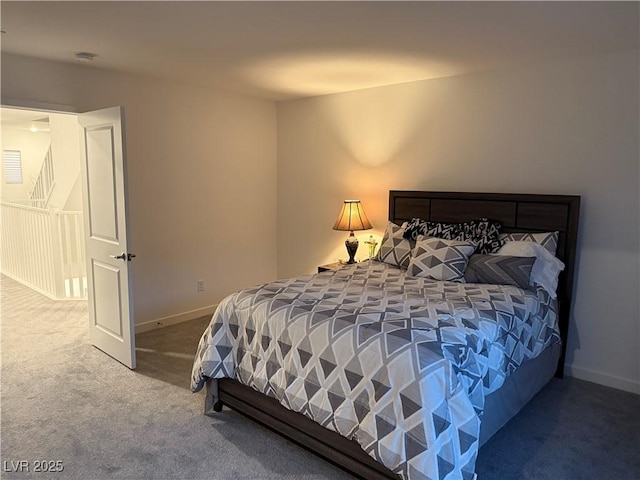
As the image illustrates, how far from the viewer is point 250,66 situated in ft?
11.6

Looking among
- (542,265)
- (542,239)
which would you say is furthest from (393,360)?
(542,239)

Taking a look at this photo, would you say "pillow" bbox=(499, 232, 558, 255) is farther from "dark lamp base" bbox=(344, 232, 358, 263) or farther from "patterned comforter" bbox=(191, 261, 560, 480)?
"dark lamp base" bbox=(344, 232, 358, 263)

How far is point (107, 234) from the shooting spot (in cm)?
357

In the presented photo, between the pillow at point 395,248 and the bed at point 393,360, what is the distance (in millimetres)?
400

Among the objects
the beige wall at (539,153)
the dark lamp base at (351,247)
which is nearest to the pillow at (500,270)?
the beige wall at (539,153)

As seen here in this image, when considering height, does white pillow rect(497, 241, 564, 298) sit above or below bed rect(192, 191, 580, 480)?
above

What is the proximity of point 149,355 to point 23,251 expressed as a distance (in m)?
3.69

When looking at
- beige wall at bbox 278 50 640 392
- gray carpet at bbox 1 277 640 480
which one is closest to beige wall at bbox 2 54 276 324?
beige wall at bbox 278 50 640 392

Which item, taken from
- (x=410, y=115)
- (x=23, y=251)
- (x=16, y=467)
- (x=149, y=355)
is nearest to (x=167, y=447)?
(x=16, y=467)

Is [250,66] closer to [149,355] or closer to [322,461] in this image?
[149,355]

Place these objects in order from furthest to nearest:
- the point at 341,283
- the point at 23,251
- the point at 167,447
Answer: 1. the point at 23,251
2. the point at 341,283
3. the point at 167,447

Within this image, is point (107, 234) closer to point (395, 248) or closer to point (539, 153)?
point (395, 248)

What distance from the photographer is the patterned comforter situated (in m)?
1.91

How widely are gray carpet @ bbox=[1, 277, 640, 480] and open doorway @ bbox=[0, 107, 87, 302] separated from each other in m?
1.89
